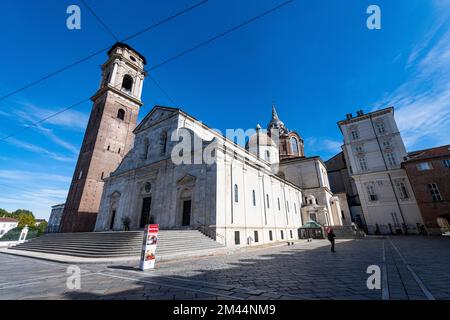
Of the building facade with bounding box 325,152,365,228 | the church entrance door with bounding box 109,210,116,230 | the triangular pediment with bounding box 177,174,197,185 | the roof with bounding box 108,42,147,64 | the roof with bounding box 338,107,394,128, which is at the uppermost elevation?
the roof with bounding box 108,42,147,64

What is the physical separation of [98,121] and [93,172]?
7836 millimetres

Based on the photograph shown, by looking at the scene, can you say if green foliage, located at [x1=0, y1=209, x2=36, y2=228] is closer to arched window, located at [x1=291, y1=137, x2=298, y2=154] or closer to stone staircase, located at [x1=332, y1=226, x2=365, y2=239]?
arched window, located at [x1=291, y1=137, x2=298, y2=154]

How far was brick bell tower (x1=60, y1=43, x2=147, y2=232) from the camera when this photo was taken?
82.5ft

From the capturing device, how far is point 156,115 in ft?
81.3

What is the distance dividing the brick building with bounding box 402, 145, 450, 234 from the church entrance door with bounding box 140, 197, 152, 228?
30.7 meters

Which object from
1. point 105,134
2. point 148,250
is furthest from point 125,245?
point 105,134

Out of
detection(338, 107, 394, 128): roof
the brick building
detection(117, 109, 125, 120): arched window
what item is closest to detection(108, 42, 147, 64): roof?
detection(117, 109, 125, 120): arched window

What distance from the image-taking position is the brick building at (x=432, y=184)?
2167 cm

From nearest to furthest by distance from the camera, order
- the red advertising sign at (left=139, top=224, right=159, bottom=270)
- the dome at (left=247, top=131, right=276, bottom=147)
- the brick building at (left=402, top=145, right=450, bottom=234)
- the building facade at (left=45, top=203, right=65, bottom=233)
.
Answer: the red advertising sign at (left=139, top=224, right=159, bottom=270) → the brick building at (left=402, top=145, right=450, bottom=234) → the dome at (left=247, top=131, right=276, bottom=147) → the building facade at (left=45, top=203, right=65, bottom=233)

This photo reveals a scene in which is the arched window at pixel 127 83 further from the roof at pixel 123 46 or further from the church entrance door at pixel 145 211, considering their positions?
the church entrance door at pixel 145 211

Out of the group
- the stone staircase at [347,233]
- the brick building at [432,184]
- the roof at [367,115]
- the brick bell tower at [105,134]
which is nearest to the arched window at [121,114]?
the brick bell tower at [105,134]

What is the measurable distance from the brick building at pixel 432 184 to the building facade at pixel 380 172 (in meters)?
3.42

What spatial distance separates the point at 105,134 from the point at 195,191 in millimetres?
19825
